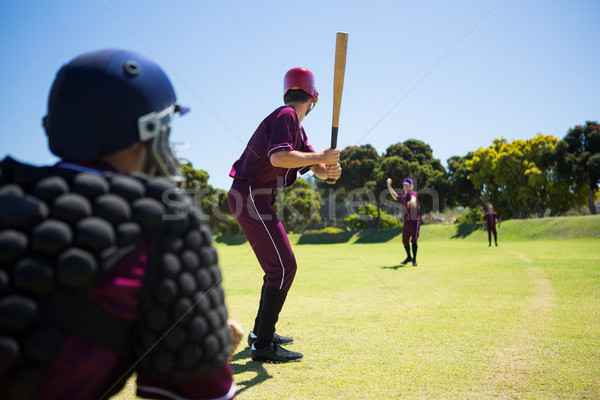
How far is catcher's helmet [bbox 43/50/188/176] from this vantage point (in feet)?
4.44

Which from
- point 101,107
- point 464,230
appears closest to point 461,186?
point 464,230

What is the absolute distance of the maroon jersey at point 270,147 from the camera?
11.7 ft

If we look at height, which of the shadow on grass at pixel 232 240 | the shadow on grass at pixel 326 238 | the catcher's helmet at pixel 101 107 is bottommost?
the shadow on grass at pixel 232 240

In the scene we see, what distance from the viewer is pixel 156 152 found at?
1.46 meters

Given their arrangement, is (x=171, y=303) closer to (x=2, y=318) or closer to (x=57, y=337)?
(x=57, y=337)

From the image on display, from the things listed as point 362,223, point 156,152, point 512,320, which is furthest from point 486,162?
point 156,152

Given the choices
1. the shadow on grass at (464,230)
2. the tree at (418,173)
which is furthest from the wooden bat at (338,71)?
the tree at (418,173)

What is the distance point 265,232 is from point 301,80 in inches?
58.9

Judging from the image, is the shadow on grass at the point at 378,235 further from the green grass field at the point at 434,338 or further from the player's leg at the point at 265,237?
the player's leg at the point at 265,237

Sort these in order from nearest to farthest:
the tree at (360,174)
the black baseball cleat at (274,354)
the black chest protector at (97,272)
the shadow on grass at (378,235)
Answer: the black chest protector at (97,272) → the black baseball cleat at (274,354) → the shadow on grass at (378,235) → the tree at (360,174)

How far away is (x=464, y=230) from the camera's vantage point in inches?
1272

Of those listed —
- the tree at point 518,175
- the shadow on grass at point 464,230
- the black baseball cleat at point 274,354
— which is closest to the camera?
the black baseball cleat at point 274,354

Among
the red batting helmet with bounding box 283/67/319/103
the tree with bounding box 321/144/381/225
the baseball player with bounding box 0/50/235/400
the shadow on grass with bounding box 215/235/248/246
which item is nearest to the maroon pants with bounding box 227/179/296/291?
the red batting helmet with bounding box 283/67/319/103

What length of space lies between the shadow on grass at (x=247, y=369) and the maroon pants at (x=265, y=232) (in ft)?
2.41
